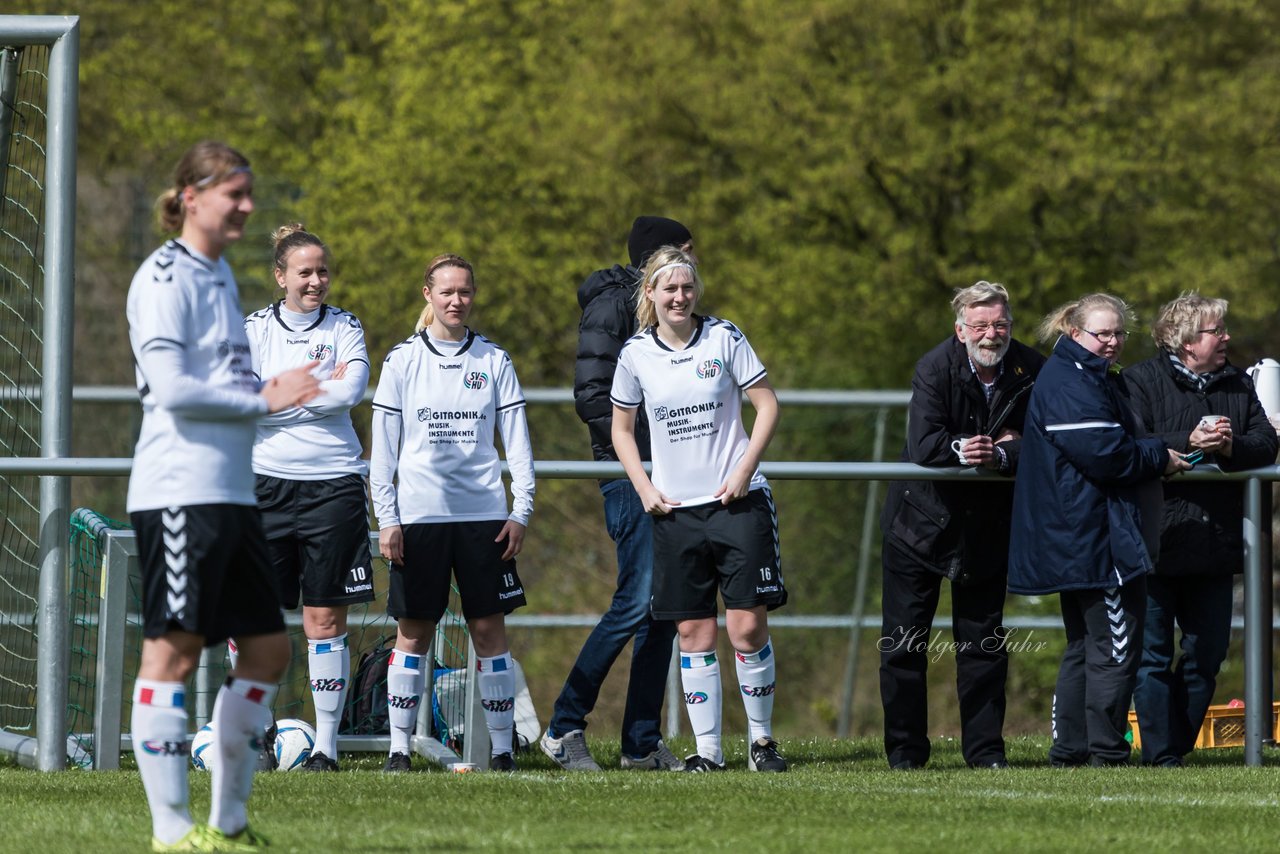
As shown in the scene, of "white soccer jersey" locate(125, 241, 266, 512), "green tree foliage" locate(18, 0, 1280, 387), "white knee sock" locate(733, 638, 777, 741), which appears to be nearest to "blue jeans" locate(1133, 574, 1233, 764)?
"white knee sock" locate(733, 638, 777, 741)

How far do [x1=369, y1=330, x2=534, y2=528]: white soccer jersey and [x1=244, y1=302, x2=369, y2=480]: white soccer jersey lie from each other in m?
0.14

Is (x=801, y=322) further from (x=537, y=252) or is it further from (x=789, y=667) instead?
(x=789, y=667)

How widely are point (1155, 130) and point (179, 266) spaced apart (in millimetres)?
17771

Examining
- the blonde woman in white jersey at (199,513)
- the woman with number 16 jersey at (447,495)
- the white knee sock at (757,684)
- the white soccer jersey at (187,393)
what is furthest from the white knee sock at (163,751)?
the white knee sock at (757,684)

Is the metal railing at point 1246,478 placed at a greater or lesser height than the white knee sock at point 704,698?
→ greater

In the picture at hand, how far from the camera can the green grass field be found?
545 centimetres

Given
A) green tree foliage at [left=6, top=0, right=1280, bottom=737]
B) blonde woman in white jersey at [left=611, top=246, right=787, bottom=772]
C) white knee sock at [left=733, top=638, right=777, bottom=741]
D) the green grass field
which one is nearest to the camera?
the green grass field

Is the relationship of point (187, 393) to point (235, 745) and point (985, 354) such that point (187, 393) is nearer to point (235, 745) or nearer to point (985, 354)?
point (235, 745)

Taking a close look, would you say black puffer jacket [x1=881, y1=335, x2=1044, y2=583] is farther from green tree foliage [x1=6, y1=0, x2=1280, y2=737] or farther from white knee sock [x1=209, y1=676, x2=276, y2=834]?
green tree foliage [x1=6, y1=0, x2=1280, y2=737]

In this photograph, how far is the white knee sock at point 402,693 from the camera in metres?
7.78

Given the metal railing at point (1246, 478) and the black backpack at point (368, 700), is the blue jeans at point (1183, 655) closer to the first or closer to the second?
the metal railing at point (1246, 478)

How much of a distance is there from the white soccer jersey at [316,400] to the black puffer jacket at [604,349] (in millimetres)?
973

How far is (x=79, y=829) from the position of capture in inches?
224

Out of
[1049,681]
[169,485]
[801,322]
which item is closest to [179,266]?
[169,485]
